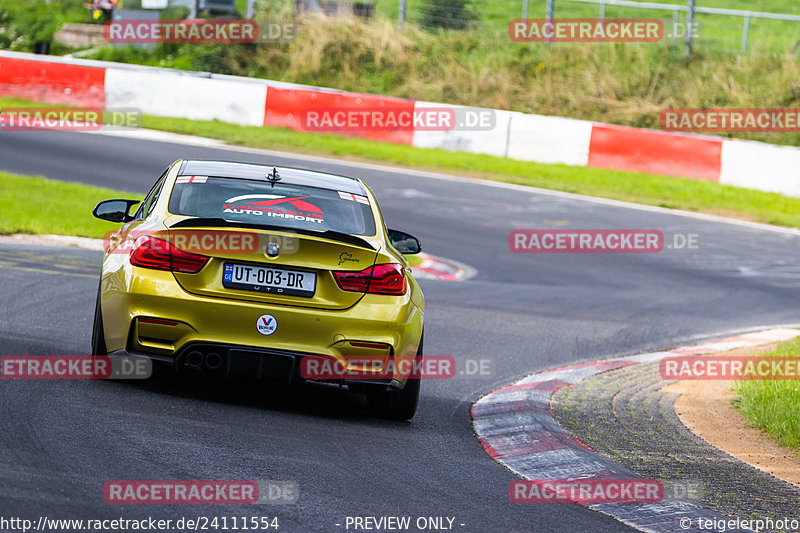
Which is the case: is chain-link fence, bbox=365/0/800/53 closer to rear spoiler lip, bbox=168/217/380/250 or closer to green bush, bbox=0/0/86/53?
green bush, bbox=0/0/86/53

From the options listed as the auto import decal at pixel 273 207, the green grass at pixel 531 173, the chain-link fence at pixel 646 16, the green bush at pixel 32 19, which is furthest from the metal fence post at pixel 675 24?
the auto import decal at pixel 273 207

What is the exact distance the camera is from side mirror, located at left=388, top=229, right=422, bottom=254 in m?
7.89

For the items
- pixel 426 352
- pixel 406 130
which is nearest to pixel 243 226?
pixel 426 352

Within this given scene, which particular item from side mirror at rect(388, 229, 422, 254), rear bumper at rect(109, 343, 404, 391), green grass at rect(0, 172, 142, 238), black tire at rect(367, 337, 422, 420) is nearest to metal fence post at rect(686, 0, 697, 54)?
green grass at rect(0, 172, 142, 238)

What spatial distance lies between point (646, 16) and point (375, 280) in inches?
946

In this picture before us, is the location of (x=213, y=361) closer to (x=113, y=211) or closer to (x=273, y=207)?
(x=273, y=207)

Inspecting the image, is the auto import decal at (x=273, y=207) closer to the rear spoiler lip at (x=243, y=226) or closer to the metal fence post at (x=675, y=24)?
the rear spoiler lip at (x=243, y=226)

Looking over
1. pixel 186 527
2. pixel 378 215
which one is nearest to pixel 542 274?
pixel 378 215

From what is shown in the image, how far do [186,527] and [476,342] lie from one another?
226 inches

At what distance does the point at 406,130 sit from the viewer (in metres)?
24.7

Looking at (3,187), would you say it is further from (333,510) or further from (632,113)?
(632,113)

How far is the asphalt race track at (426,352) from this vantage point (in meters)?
5.15

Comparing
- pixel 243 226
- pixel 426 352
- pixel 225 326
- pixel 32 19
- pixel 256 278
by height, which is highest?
pixel 32 19

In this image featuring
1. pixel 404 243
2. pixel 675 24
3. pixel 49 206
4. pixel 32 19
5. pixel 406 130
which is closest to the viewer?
pixel 404 243
